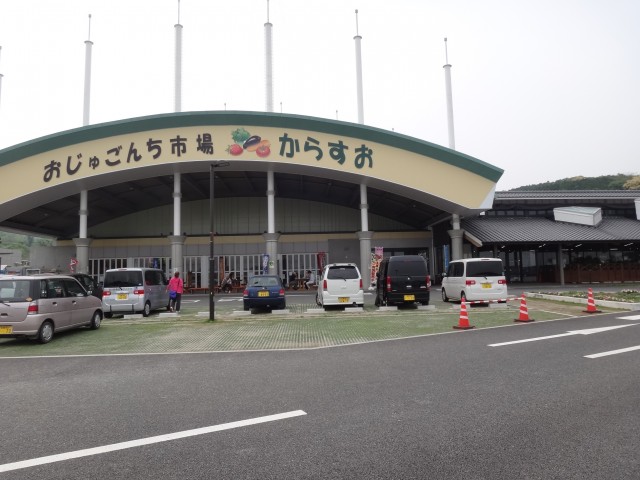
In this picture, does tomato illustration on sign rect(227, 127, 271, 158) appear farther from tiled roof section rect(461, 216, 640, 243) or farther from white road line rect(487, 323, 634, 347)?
white road line rect(487, 323, 634, 347)

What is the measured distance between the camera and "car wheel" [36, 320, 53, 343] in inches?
425

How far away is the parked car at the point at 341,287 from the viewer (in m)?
16.9

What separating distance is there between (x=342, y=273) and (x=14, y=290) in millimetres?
10511

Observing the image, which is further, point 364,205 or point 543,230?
point 543,230

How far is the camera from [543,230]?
3141cm

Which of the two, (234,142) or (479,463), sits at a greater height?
(234,142)

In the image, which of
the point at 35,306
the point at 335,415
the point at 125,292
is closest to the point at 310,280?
the point at 125,292

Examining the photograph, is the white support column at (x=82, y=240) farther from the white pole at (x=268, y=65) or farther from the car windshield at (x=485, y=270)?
the car windshield at (x=485, y=270)

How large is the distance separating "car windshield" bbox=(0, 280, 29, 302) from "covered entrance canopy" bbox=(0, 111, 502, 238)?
663 inches

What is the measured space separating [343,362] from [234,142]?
2122 cm

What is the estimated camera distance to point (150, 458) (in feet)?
13.1

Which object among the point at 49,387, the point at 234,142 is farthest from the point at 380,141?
the point at 49,387

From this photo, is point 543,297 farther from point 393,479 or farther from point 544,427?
point 393,479

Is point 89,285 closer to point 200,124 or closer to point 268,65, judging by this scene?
point 200,124
